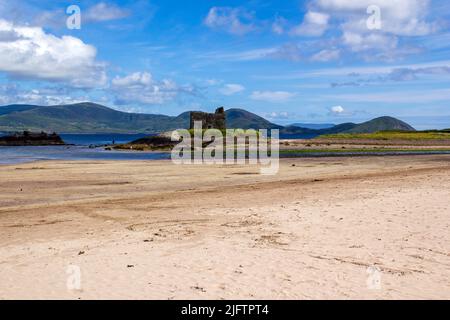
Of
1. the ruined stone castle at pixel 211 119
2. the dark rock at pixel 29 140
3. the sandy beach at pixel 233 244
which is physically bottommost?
the sandy beach at pixel 233 244

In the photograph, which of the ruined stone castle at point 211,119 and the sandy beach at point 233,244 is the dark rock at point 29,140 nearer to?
the ruined stone castle at point 211,119

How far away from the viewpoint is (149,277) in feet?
33.6

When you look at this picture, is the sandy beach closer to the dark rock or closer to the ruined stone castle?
the ruined stone castle

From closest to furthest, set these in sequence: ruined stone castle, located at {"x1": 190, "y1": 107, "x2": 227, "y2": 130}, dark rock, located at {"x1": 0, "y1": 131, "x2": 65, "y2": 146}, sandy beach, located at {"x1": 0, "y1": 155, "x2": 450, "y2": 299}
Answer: sandy beach, located at {"x1": 0, "y1": 155, "x2": 450, "y2": 299}, ruined stone castle, located at {"x1": 190, "y1": 107, "x2": 227, "y2": 130}, dark rock, located at {"x1": 0, "y1": 131, "x2": 65, "y2": 146}

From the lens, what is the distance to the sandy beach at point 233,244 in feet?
31.6

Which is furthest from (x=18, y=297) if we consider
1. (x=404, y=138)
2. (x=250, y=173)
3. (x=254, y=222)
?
(x=404, y=138)

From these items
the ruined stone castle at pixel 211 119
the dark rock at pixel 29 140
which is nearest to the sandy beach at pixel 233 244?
the ruined stone castle at pixel 211 119

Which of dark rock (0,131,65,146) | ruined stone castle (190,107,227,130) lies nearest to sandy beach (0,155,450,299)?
ruined stone castle (190,107,227,130)

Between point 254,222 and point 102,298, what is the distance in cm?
740

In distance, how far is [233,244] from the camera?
12867 mm

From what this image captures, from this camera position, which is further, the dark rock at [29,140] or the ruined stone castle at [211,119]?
the dark rock at [29,140]

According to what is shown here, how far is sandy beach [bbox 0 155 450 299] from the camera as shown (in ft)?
31.6

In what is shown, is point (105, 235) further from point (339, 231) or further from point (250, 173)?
point (250, 173)
